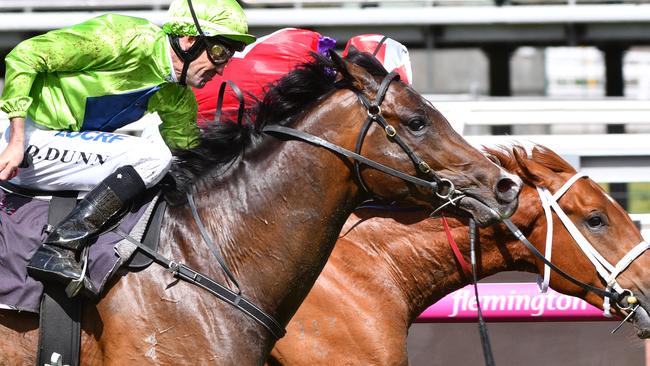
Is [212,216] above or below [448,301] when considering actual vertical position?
above

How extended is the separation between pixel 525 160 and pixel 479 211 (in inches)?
44.8

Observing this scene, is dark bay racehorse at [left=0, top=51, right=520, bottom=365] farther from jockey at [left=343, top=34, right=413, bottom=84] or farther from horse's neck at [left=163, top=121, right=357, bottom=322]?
jockey at [left=343, top=34, right=413, bottom=84]

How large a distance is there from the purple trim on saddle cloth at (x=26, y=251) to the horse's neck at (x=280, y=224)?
0.72ft

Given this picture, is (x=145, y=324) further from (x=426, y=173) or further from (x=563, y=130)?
(x=563, y=130)

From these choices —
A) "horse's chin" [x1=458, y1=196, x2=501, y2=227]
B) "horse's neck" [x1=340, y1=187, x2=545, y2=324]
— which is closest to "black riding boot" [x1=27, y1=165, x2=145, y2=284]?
"horse's chin" [x1=458, y1=196, x2=501, y2=227]

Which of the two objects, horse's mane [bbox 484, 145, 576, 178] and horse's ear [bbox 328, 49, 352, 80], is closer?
horse's ear [bbox 328, 49, 352, 80]

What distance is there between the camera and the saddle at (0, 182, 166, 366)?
10.1 ft

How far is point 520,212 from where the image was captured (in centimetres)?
422

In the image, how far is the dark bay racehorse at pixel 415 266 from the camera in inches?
157

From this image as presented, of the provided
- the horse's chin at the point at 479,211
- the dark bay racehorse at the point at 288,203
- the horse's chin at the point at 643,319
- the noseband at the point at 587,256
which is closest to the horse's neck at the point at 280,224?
the dark bay racehorse at the point at 288,203

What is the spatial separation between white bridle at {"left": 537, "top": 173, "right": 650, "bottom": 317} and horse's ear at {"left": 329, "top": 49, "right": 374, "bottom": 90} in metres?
1.25

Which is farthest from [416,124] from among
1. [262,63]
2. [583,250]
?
[262,63]

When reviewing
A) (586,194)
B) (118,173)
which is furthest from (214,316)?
(586,194)

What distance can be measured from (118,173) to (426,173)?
36.6 inches
